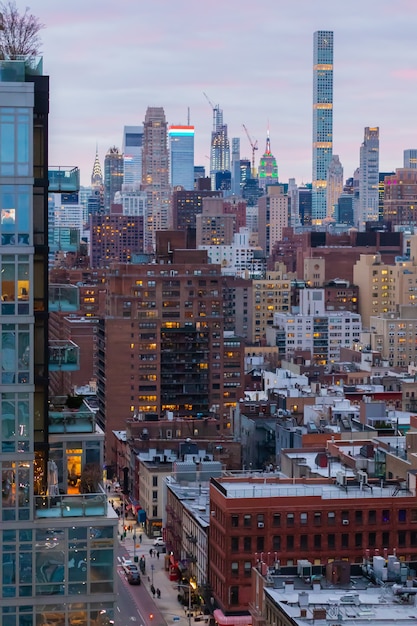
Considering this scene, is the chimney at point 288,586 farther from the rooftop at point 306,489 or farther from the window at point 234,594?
the window at point 234,594

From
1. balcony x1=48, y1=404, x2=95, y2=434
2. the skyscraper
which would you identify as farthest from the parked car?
the skyscraper

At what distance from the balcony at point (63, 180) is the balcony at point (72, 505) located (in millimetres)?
7194

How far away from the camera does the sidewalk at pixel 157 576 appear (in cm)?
9912

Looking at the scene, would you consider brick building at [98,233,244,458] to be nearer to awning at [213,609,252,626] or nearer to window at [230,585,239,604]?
window at [230,585,239,604]

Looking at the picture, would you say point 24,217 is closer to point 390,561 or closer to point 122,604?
point 390,561

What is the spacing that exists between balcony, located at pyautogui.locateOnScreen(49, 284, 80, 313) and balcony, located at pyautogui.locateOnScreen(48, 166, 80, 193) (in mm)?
2301

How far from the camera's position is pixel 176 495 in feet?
381

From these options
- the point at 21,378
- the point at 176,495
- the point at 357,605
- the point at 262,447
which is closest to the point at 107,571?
the point at 21,378

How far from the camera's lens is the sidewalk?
99125 mm

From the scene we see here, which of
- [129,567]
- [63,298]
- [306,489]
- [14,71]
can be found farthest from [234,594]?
[14,71]

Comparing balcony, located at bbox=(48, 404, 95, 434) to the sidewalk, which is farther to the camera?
the sidewalk

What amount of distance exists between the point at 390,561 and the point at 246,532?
59.6ft

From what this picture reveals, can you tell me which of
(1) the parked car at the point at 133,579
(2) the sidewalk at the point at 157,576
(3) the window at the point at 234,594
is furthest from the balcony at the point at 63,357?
(1) the parked car at the point at 133,579

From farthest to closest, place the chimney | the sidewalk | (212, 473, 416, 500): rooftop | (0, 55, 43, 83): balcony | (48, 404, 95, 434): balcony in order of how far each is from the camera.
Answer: the sidewalk, (212, 473, 416, 500): rooftop, the chimney, (48, 404, 95, 434): balcony, (0, 55, 43, 83): balcony
